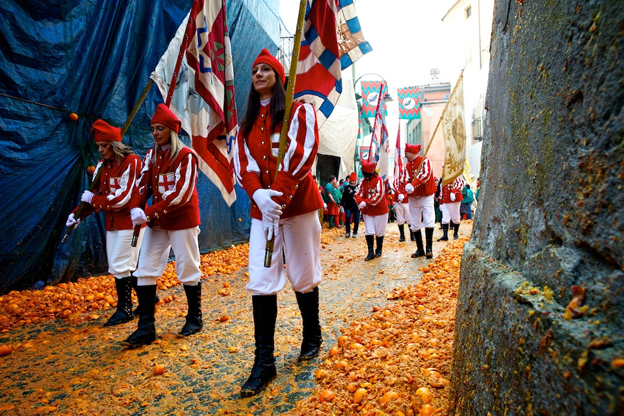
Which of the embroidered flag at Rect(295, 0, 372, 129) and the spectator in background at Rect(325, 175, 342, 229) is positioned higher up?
the embroidered flag at Rect(295, 0, 372, 129)

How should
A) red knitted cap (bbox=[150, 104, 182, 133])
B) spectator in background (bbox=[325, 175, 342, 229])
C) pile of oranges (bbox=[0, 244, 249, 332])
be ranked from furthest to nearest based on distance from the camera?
spectator in background (bbox=[325, 175, 342, 229]) < pile of oranges (bbox=[0, 244, 249, 332]) < red knitted cap (bbox=[150, 104, 182, 133])

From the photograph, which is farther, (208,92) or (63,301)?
(208,92)

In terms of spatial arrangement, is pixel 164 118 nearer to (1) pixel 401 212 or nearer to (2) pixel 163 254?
(2) pixel 163 254

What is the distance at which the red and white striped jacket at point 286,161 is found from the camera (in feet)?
8.54

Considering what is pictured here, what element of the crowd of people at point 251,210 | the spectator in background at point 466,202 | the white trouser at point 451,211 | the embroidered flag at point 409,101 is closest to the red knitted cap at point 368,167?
the white trouser at point 451,211

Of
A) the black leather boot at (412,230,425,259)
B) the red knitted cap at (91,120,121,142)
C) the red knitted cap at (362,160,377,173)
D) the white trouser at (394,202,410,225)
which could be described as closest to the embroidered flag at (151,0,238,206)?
the red knitted cap at (91,120,121,142)

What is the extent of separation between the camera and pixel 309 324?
300 cm

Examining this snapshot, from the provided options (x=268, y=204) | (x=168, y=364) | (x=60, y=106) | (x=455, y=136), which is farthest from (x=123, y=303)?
(x=455, y=136)

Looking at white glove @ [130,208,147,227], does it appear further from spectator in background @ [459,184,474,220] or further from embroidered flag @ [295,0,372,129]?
spectator in background @ [459,184,474,220]

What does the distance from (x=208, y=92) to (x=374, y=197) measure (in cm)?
436

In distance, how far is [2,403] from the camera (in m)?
2.56

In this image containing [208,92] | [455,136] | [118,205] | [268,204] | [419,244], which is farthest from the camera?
[419,244]

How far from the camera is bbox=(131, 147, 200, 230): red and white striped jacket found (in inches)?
140

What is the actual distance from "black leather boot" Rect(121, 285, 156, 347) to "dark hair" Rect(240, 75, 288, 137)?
6.30 ft
